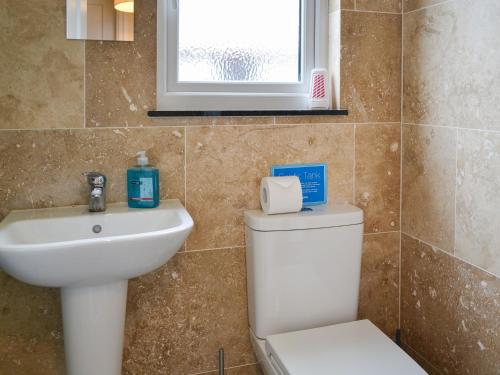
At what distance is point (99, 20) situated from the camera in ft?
5.00

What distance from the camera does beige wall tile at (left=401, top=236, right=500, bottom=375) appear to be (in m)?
1.52

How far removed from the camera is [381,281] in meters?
1.93

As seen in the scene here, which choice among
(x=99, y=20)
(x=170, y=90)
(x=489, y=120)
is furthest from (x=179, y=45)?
(x=489, y=120)

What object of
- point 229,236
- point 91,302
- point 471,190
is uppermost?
point 471,190

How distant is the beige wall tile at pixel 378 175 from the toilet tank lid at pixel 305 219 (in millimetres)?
169

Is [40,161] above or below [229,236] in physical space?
above

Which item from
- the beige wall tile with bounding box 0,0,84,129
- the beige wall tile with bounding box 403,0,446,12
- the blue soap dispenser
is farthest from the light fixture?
the beige wall tile with bounding box 403,0,446,12

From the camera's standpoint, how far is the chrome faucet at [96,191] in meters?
1.49

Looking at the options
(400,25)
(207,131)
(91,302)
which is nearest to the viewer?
(91,302)

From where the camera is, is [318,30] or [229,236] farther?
[318,30]

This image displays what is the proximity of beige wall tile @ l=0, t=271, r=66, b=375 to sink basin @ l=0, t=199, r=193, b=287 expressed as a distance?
0.24 meters

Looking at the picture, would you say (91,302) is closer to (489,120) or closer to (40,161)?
(40,161)

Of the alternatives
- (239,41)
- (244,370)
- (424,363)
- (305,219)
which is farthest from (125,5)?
(424,363)

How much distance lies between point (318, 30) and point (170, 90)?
60 cm
